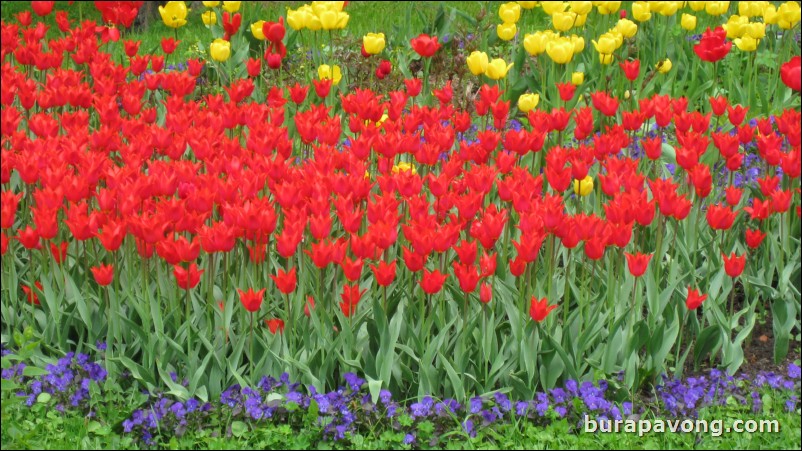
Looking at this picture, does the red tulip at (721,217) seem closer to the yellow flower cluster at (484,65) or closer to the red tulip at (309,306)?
the red tulip at (309,306)

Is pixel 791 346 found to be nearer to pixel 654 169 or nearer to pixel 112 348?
pixel 654 169

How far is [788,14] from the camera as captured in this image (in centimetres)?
698

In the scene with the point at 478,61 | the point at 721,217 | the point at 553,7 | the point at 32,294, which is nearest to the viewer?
the point at 721,217

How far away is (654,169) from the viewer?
565 cm

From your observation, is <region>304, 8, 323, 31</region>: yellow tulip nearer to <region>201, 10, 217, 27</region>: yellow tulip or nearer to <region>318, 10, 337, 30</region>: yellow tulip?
<region>318, 10, 337, 30</region>: yellow tulip

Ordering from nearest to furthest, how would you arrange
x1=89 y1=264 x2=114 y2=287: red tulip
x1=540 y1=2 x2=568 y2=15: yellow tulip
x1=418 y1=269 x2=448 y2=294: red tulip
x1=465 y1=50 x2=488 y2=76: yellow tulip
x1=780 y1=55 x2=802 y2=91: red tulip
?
x1=418 y1=269 x2=448 y2=294: red tulip → x1=89 y1=264 x2=114 y2=287: red tulip → x1=780 y1=55 x2=802 y2=91: red tulip → x1=465 y1=50 x2=488 y2=76: yellow tulip → x1=540 y1=2 x2=568 y2=15: yellow tulip

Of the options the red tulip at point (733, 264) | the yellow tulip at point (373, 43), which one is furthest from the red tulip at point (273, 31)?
the red tulip at point (733, 264)

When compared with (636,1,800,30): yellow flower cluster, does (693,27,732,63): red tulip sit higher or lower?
higher

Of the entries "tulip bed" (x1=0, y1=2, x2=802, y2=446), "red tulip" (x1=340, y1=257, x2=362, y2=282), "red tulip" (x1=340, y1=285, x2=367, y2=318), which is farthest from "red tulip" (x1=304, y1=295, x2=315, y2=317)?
"red tulip" (x1=340, y1=257, x2=362, y2=282)

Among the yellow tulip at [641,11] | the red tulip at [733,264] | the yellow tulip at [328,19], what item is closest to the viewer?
the red tulip at [733,264]

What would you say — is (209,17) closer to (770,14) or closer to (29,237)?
(770,14)

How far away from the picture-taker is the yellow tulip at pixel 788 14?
690 centimetres

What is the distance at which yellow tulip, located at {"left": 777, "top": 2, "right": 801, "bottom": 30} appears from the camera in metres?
6.90

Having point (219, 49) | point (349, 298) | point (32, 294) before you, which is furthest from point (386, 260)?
point (219, 49)
